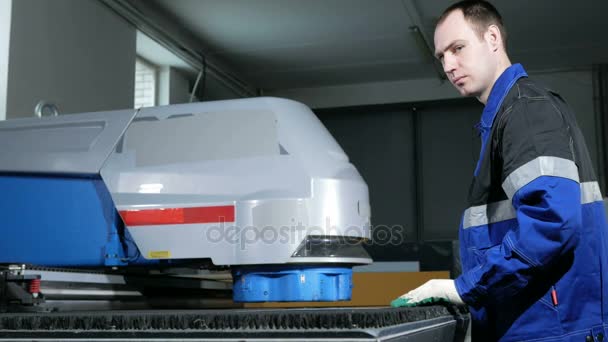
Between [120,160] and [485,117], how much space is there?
0.94 metres

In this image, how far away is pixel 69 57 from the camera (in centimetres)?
373

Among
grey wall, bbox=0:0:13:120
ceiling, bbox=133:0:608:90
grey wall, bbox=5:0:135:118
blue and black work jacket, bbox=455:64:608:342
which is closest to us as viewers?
blue and black work jacket, bbox=455:64:608:342

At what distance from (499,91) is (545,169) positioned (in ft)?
0.86

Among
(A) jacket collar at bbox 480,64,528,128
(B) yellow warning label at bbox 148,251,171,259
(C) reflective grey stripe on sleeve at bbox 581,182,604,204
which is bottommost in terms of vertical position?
(B) yellow warning label at bbox 148,251,171,259

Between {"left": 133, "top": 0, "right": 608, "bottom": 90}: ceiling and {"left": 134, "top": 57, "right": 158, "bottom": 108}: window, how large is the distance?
480 millimetres

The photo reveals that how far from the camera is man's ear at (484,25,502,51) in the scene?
1.38m

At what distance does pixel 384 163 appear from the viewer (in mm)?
6516

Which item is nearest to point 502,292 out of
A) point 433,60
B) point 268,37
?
point 268,37

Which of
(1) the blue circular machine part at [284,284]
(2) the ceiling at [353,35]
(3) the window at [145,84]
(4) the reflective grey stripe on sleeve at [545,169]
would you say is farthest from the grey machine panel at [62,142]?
(3) the window at [145,84]

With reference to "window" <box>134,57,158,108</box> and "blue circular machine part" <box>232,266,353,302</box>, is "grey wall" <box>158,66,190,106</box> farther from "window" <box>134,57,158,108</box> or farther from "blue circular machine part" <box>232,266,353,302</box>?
"blue circular machine part" <box>232,266,353,302</box>

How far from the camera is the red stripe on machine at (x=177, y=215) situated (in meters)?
1.64

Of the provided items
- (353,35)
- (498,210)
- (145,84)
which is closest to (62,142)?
(498,210)

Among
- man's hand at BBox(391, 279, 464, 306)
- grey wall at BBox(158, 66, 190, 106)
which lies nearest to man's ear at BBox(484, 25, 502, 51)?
man's hand at BBox(391, 279, 464, 306)

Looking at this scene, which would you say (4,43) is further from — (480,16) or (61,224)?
(480,16)
